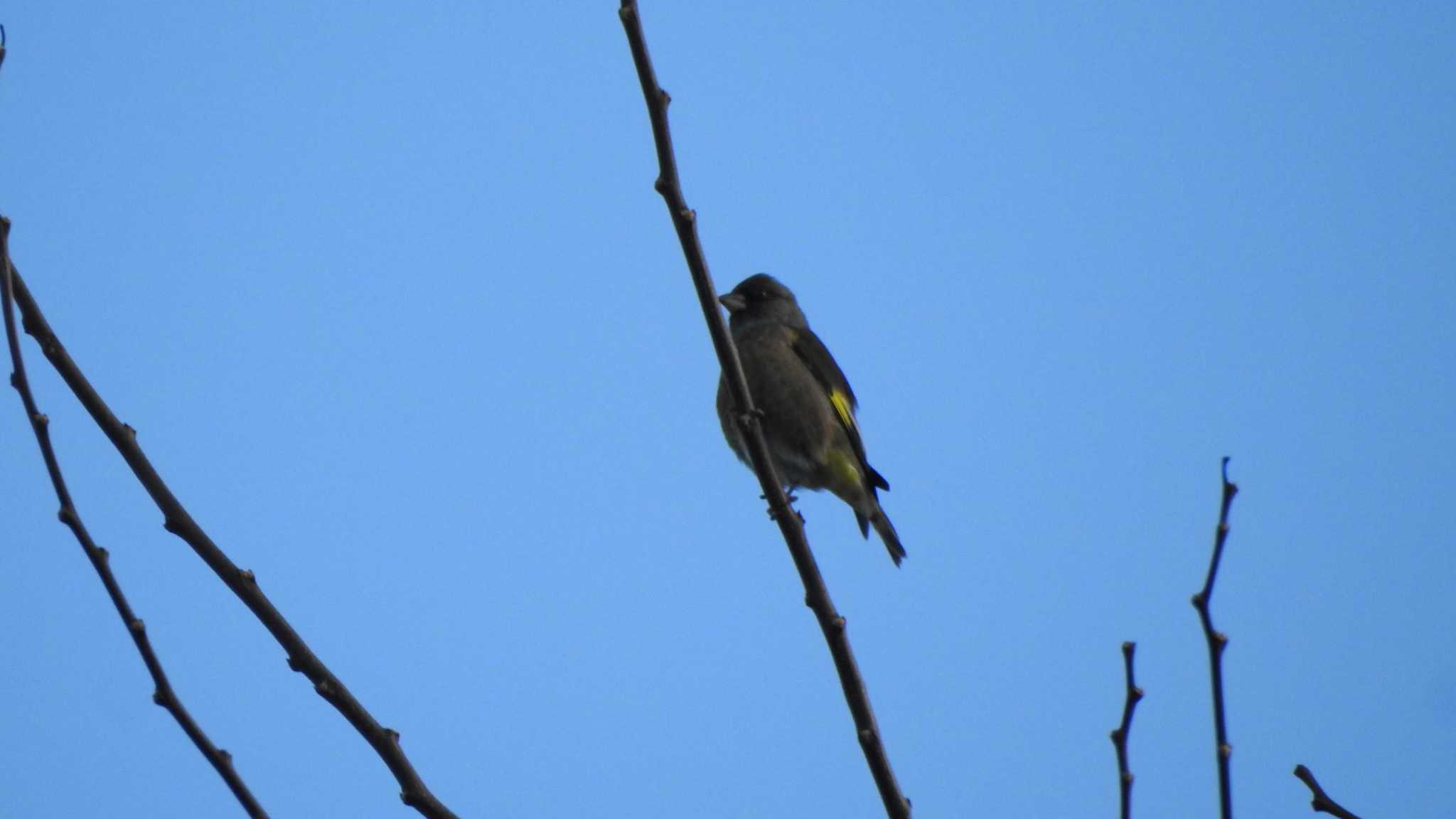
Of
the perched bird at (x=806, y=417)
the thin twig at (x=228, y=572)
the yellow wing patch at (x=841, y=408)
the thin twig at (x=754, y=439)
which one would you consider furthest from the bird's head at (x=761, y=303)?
the thin twig at (x=228, y=572)

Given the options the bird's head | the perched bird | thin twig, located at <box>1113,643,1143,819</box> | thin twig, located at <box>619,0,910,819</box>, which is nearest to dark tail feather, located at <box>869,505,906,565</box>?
the perched bird

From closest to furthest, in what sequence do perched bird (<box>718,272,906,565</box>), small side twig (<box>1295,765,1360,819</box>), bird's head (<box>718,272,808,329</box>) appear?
small side twig (<box>1295,765,1360,819</box>) → perched bird (<box>718,272,906,565</box>) → bird's head (<box>718,272,808,329</box>)

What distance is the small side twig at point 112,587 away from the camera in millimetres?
2295

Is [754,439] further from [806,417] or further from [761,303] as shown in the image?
[761,303]

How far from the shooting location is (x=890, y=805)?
108 inches

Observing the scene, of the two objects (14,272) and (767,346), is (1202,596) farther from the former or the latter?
(767,346)

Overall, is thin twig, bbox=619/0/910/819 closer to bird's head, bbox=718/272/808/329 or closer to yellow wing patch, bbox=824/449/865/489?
yellow wing patch, bbox=824/449/865/489

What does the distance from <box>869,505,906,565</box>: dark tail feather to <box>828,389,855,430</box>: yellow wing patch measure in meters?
0.49

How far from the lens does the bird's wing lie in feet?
25.6

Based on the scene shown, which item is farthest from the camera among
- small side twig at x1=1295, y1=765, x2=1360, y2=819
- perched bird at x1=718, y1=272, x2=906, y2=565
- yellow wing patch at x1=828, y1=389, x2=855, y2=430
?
yellow wing patch at x1=828, y1=389, x2=855, y2=430

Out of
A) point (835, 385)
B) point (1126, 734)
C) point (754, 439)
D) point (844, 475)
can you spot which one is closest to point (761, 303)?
point (835, 385)

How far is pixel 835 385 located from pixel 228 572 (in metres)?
5.75

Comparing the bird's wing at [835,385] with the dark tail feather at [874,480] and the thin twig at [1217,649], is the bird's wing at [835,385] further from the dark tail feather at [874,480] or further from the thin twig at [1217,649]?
the thin twig at [1217,649]

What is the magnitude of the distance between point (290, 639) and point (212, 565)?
18 cm
